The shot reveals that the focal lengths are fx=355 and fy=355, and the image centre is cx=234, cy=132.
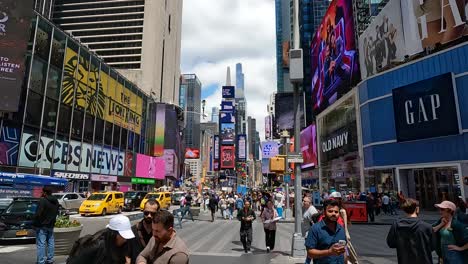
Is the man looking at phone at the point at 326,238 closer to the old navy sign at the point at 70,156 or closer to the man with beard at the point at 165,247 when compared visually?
the man with beard at the point at 165,247

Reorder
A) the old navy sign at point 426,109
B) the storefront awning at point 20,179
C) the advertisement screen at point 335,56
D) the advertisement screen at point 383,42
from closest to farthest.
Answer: the storefront awning at point 20,179 < the old navy sign at point 426,109 < the advertisement screen at point 383,42 < the advertisement screen at point 335,56

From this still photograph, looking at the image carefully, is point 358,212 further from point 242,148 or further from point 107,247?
point 242,148

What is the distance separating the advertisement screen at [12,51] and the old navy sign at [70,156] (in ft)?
Result: 16.6

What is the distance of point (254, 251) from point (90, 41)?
348ft

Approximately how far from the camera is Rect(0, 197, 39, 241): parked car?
12496 mm

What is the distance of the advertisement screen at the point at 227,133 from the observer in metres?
121

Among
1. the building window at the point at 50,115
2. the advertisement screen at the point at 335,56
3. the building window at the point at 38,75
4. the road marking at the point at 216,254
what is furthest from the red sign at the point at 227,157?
the road marking at the point at 216,254

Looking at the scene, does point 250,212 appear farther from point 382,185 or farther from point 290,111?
point 290,111

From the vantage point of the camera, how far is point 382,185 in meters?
36.8

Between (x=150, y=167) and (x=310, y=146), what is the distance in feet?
102

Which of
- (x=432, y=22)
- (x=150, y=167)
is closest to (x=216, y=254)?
(x=432, y=22)

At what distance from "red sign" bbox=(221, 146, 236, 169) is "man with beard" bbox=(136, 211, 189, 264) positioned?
11275cm

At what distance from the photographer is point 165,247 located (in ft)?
11.0

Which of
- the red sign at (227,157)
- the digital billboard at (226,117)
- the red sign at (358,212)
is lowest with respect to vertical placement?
the red sign at (358,212)
